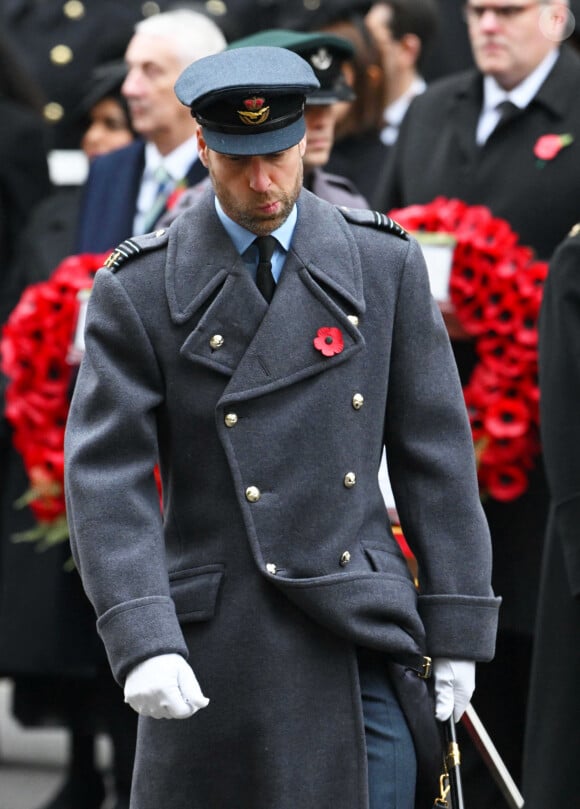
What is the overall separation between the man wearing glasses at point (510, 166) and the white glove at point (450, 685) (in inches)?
72.6

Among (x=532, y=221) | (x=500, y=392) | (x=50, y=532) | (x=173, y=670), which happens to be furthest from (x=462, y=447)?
(x=50, y=532)

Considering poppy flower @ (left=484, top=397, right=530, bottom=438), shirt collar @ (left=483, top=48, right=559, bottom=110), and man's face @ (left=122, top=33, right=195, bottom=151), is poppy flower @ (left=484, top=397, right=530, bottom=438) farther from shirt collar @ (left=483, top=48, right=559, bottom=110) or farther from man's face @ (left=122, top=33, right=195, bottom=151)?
man's face @ (left=122, top=33, right=195, bottom=151)

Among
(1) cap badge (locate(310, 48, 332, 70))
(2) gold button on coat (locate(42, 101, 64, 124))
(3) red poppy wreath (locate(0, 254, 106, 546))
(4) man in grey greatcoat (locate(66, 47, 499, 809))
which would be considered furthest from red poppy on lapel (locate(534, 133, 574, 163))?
(2) gold button on coat (locate(42, 101, 64, 124))

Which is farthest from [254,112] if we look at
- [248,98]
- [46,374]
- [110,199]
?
[110,199]

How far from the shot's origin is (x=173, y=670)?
3604 millimetres

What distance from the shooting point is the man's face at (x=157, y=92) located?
6.39m

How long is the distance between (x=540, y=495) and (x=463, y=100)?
137cm

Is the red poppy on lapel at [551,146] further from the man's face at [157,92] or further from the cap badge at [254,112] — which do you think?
the cap badge at [254,112]

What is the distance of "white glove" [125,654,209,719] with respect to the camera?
3.56 m

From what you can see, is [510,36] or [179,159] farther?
[179,159]

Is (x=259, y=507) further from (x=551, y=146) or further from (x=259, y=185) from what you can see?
(x=551, y=146)

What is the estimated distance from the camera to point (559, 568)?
5.11m

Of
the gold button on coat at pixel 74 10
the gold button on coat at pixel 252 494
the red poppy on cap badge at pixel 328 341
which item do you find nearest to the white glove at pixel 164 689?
the gold button on coat at pixel 252 494

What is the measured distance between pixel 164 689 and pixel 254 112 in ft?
3.36
